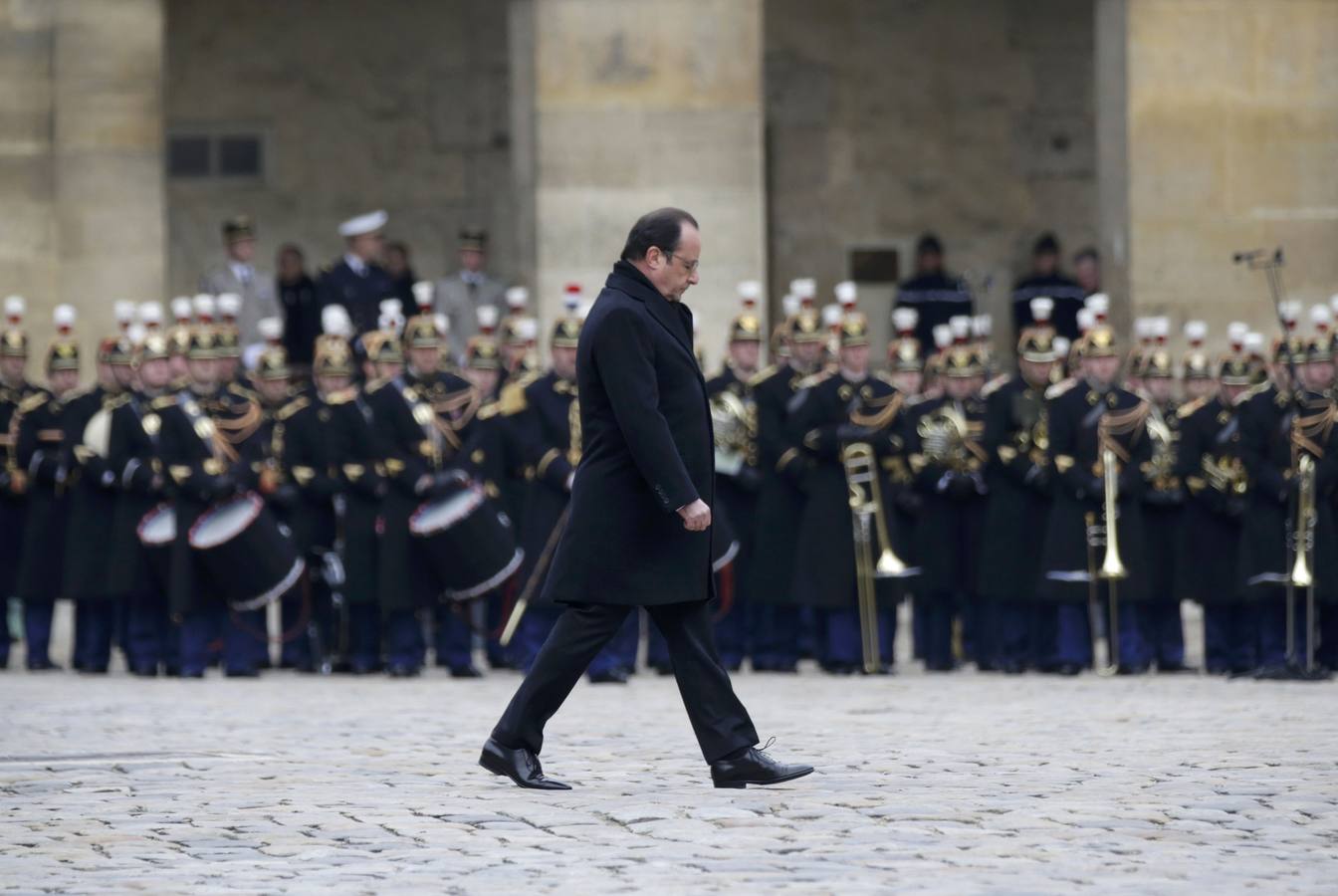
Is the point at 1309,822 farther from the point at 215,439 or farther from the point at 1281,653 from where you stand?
the point at 215,439

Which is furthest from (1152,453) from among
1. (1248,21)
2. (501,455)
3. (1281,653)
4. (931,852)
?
(931,852)

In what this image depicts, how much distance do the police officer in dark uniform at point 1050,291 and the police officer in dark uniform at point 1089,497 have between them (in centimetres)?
480

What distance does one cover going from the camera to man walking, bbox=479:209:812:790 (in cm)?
801

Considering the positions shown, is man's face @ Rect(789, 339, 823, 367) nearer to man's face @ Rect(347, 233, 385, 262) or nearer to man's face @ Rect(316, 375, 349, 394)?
man's face @ Rect(316, 375, 349, 394)

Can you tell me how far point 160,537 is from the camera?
14039mm

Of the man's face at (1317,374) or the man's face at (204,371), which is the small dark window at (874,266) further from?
the man's face at (204,371)

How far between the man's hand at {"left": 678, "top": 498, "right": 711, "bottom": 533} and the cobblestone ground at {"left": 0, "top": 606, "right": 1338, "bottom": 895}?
30.4 inches

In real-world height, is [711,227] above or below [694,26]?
below

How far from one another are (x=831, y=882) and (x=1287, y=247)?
11656mm

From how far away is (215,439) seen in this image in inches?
553

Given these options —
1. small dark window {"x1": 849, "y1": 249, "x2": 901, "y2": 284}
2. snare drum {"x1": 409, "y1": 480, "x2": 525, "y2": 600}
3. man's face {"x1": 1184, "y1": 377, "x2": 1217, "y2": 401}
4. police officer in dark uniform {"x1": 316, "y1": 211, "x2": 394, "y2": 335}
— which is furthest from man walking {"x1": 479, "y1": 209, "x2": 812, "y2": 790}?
small dark window {"x1": 849, "y1": 249, "x2": 901, "y2": 284}

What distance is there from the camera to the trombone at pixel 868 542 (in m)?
14.0

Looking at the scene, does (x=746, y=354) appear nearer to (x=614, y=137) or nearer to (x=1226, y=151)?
(x=614, y=137)

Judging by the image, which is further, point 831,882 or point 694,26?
point 694,26
